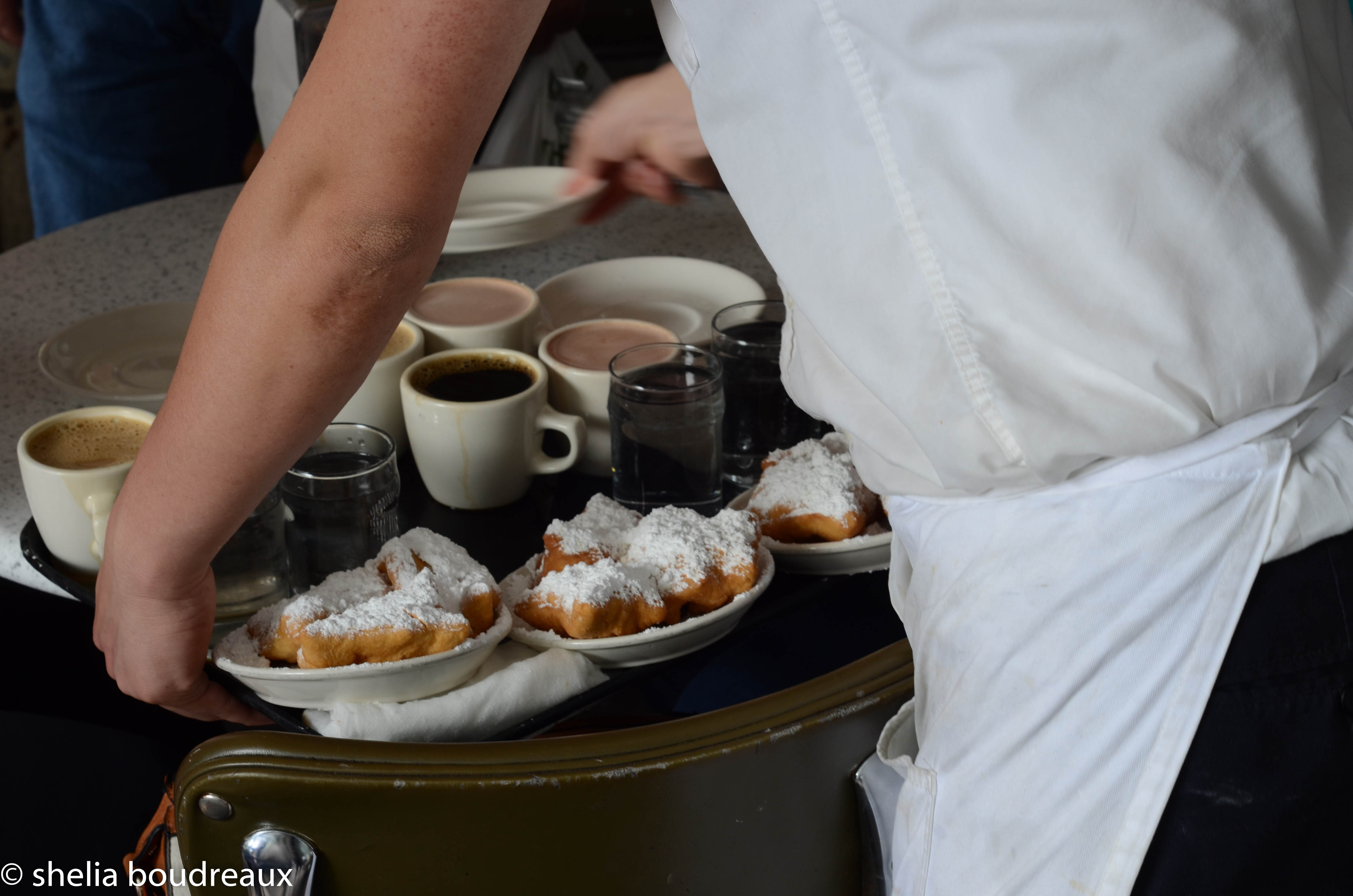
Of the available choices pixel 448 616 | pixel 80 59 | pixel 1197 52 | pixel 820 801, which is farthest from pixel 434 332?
pixel 80 59

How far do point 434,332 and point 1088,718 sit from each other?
2.52 feet

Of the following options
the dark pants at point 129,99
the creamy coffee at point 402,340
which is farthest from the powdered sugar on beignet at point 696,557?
the dark pants at point 129,99

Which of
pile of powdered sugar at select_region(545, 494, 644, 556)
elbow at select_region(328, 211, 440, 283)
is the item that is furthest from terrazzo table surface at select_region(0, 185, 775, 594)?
elbow at select_region(328, 211, 440, 283)

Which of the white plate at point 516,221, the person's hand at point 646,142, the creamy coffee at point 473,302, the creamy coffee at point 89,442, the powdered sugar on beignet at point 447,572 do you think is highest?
the person's hand at point 646,142

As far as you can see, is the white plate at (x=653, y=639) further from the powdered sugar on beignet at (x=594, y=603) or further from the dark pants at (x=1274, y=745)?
the dark pants at (x=1274, y=745)

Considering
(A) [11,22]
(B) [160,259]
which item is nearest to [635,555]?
(B) [160,259]

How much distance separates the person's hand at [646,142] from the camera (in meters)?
0.91

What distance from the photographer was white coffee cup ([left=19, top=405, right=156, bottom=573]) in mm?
866

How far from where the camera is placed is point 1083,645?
1.98 ft

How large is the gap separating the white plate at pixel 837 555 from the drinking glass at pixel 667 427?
0.36 ft

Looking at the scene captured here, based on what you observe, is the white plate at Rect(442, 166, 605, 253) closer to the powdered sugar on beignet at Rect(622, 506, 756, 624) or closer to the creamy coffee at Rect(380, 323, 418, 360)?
the creamy coffee at Rect(380, 323, 418, 360)

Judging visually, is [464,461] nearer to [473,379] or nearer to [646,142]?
[473,379]

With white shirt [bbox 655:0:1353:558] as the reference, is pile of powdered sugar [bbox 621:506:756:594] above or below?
below

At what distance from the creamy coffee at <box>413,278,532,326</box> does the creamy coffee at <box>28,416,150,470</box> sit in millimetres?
322
